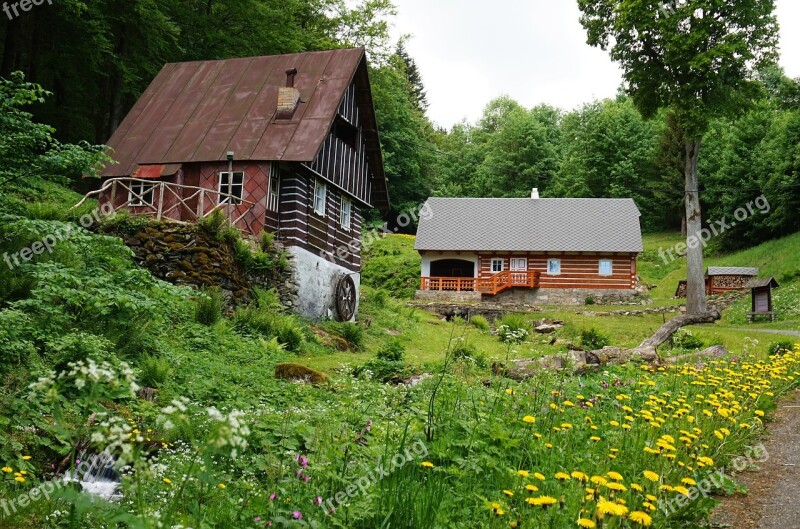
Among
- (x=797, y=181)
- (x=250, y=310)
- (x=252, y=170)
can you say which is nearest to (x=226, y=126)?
(x=252, y=170)

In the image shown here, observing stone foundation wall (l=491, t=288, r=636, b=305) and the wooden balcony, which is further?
the wooden balcony

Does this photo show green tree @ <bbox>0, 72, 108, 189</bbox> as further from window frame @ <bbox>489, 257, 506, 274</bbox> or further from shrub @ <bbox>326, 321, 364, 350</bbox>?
A: window frame @ <bbox>489, 257, 506, 274</bbox>

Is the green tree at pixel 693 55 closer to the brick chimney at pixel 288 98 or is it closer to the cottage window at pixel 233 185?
the brick chimney at pixel 288 98

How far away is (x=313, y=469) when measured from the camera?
4250 millimetres

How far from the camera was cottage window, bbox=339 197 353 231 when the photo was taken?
915 inches

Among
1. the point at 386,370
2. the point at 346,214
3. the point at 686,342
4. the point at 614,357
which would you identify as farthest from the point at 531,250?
the point at 386,370

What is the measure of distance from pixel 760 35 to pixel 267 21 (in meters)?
18.9

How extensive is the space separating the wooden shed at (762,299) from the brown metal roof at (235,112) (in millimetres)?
15715

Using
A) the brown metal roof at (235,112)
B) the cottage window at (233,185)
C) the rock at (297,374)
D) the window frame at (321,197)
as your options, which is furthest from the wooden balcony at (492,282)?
the rock at (297,374)

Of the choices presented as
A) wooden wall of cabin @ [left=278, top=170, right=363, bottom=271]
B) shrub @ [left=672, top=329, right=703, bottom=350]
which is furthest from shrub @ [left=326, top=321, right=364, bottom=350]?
shrub @ [left=672, top=329, right=703, bottom=350]

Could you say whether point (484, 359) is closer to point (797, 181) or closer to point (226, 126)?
point (226, 126)

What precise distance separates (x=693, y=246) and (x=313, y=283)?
43.5 ft

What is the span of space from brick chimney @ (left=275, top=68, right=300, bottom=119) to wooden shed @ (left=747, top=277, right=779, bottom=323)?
18.1m

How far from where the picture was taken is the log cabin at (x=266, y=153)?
18.9 m
